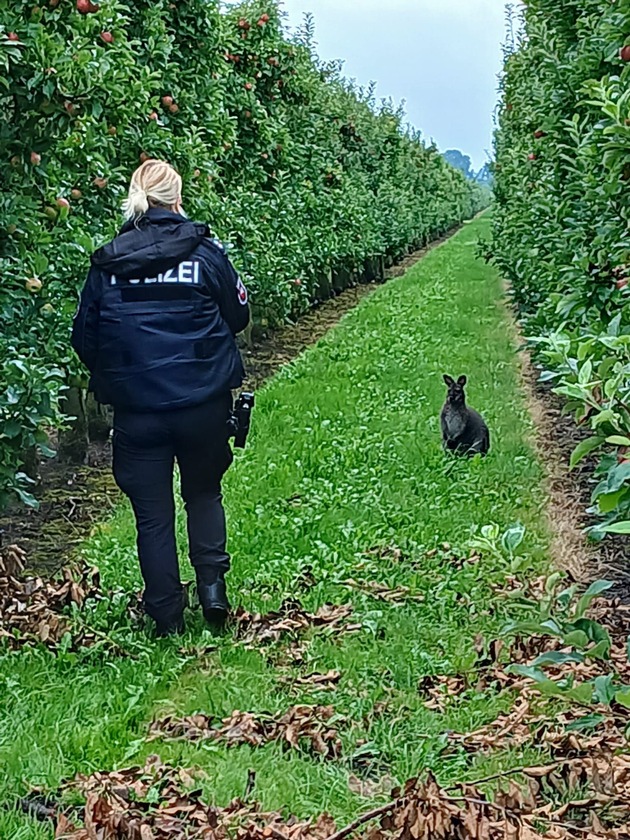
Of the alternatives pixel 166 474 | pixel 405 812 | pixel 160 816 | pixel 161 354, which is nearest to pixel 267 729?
pixel 160 816

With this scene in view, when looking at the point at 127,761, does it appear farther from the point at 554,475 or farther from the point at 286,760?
the point at 554,475

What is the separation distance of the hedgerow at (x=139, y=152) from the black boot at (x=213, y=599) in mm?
1101

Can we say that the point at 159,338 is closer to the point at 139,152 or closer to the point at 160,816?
the point at 160,816

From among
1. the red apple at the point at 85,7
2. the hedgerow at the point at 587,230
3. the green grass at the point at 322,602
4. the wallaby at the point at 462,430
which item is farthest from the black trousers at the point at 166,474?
the wallaby at the point at 462,430

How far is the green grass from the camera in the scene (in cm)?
360

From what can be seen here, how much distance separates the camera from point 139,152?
793 cm

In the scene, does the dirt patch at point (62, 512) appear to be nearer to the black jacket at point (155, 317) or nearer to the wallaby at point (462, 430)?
the black jacket at point (155, 317)

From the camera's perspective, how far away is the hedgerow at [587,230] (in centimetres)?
236

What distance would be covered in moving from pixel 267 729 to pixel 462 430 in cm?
437

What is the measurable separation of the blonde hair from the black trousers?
2.96ft

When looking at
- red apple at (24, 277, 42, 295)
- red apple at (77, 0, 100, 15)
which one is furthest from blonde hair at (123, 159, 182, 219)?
red apple at (77, 0, 100, 15)

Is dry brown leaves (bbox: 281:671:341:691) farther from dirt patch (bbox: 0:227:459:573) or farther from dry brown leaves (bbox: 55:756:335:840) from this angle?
dirt patch (bbox: 0:227:459:573)

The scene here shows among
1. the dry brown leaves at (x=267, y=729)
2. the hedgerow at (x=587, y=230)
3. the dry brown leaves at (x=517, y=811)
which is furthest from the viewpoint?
the dry brown leaves at (x=267, y=729)

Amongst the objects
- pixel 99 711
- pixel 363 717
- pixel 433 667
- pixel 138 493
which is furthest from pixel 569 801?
pixel 138 493
